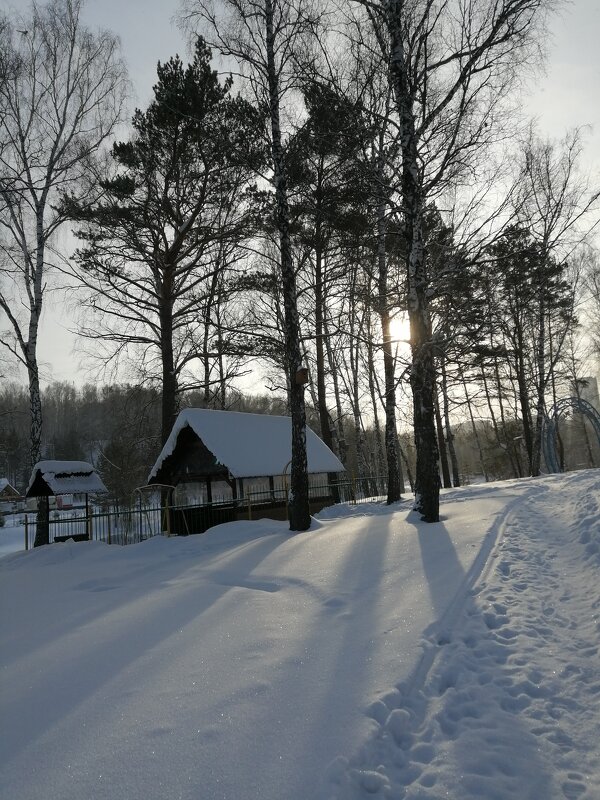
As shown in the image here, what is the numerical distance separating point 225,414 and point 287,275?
8.69m

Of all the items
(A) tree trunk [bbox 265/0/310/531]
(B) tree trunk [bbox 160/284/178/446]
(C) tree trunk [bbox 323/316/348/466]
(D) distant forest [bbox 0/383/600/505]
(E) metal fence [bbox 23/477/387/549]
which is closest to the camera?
(A) tree trunk [bbox 265/0/310/531]

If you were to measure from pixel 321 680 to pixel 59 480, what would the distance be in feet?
51.0

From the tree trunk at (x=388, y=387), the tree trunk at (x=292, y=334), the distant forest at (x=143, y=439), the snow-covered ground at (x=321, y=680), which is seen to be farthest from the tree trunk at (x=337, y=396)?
the snow-covered ground at (x=321, y=680)

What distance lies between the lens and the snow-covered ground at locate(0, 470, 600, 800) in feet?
8.54

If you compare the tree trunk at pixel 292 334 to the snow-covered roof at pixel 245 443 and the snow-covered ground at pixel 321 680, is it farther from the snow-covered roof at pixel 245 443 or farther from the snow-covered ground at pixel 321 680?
the snow-covered roof at pixel 245 443

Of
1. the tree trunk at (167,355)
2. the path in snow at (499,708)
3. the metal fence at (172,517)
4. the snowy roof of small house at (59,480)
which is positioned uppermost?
the tree trunk at (167,355)

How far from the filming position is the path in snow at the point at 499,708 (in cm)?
255

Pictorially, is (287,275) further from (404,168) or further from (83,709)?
(83,709)

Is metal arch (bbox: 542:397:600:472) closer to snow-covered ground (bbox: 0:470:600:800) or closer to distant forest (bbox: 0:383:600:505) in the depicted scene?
distant forest (bbox: 0:383:600:505)

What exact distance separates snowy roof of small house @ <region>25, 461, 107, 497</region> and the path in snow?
14623 millimetres

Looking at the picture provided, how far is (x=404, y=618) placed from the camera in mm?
4652

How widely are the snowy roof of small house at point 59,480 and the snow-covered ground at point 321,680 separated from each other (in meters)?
10.4

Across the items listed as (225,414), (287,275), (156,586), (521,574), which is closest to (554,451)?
(225,414)

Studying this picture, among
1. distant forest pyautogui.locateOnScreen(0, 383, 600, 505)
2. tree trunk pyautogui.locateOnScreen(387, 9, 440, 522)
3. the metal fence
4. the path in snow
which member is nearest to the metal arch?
distant forest pyautogui.locateOnScreen(0, 383, 600, 505)
